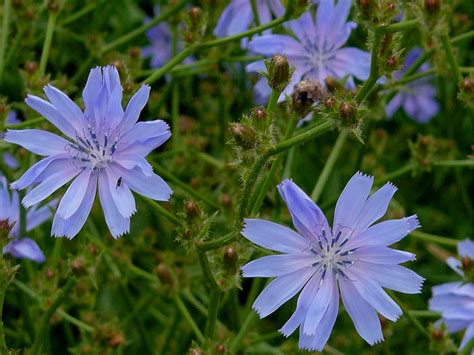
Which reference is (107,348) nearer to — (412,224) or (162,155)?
(162,155)

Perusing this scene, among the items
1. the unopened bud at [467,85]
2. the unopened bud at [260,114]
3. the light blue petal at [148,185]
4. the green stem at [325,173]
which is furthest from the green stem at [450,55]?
the light blue petal at [148,185]

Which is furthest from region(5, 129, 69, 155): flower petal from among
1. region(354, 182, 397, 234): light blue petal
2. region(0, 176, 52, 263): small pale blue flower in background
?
region(354, 182, 397, 234): light blue petal

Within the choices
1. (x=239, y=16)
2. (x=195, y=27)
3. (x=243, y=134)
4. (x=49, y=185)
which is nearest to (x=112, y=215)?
(x=49, y=185)

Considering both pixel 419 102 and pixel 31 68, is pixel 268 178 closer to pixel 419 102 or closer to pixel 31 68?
pixel 31 68

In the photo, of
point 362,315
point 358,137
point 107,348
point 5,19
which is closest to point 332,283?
point 362,315

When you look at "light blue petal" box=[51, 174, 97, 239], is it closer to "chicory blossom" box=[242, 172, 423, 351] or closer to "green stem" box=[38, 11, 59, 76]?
"chicory blossom" box=[242, 172, 423, 351]
